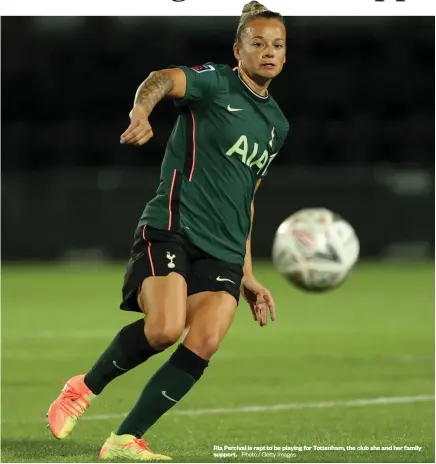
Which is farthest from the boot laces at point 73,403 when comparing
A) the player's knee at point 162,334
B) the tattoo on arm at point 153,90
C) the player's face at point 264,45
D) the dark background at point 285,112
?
the dark background at point 285,112

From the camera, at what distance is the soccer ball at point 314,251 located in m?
6.04

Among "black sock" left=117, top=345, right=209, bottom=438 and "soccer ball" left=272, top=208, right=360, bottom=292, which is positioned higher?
"soccer ball" left=272, top=208, right=360, bottom=292

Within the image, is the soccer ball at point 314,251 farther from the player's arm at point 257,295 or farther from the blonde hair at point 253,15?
the blonde hair at point 253,15

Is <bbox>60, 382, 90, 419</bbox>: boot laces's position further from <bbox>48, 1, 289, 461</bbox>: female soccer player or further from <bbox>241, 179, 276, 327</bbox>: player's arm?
<bbox>241, 179, 276, 327</bbox>: player's arm

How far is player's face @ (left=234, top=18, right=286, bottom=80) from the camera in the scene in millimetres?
5254

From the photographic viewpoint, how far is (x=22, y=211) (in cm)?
1886

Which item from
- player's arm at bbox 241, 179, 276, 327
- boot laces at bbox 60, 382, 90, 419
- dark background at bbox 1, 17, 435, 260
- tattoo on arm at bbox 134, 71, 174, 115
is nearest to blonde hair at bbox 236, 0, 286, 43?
tattoo on arm at bbox 134, 71, 174, 115

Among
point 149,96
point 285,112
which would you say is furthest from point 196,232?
point 285,112

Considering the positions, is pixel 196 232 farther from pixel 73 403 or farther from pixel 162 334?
pixel 73 403

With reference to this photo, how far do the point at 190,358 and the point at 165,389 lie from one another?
167 millimetres

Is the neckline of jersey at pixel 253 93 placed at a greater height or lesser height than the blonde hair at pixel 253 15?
lesser

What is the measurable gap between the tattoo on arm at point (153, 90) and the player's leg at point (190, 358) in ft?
2.88

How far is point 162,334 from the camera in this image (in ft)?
16.6
